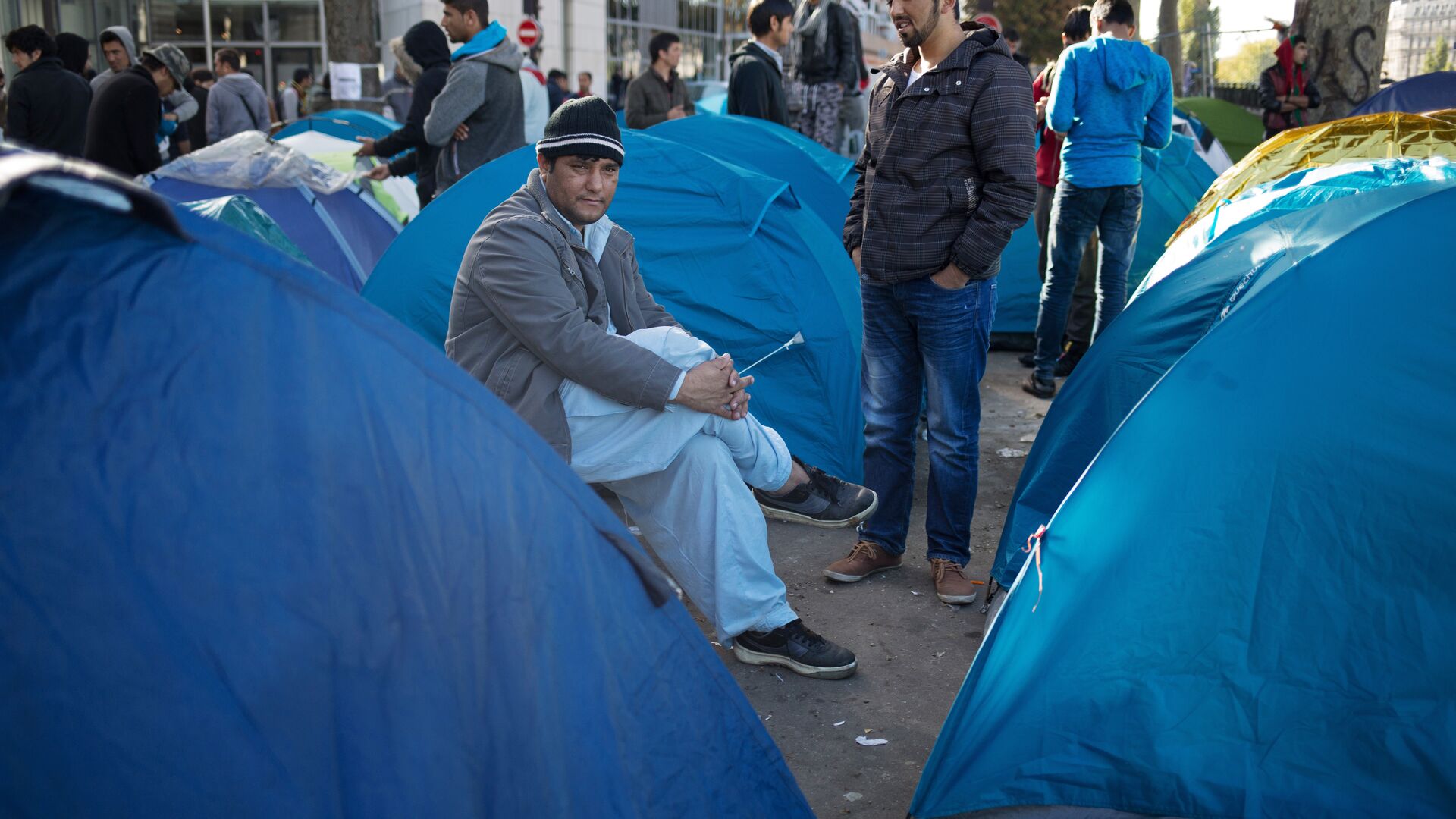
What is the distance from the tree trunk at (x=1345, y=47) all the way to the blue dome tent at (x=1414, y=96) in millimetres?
66

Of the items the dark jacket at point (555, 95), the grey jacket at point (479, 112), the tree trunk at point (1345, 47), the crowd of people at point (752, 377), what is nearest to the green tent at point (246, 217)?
the grey jacket at point (479, 112)

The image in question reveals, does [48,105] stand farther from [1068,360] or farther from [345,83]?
[345,83]

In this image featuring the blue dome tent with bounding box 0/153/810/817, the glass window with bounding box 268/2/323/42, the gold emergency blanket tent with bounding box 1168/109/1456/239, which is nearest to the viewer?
the blue dome tent with bounding box 0/153/810/817

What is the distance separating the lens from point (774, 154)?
240 inches

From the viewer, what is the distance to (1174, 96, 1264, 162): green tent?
11.3 meters

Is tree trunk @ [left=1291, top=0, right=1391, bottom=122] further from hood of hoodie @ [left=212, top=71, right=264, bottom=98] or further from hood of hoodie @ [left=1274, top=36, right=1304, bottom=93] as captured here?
hood of hoodie @ [left=212, top=71, right=264, bottom=98]

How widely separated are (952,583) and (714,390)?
1.06 m

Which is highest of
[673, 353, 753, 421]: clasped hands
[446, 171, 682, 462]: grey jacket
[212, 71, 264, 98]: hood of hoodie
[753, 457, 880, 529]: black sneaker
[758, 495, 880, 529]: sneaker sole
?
[212, 71, 264, 98]: hood of hoodie

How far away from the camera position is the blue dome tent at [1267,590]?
192 cm

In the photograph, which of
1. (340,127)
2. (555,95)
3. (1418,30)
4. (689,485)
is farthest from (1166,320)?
(1418,30)

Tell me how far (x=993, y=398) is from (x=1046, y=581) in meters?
3.55

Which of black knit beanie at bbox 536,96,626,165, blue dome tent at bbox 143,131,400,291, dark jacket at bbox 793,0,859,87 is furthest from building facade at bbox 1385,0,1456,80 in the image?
black knit beanie at bbox 536,96,626,165

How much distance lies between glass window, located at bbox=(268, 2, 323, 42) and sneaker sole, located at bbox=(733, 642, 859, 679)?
21086 millimetres

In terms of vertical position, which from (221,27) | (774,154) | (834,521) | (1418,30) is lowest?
(834,521)
